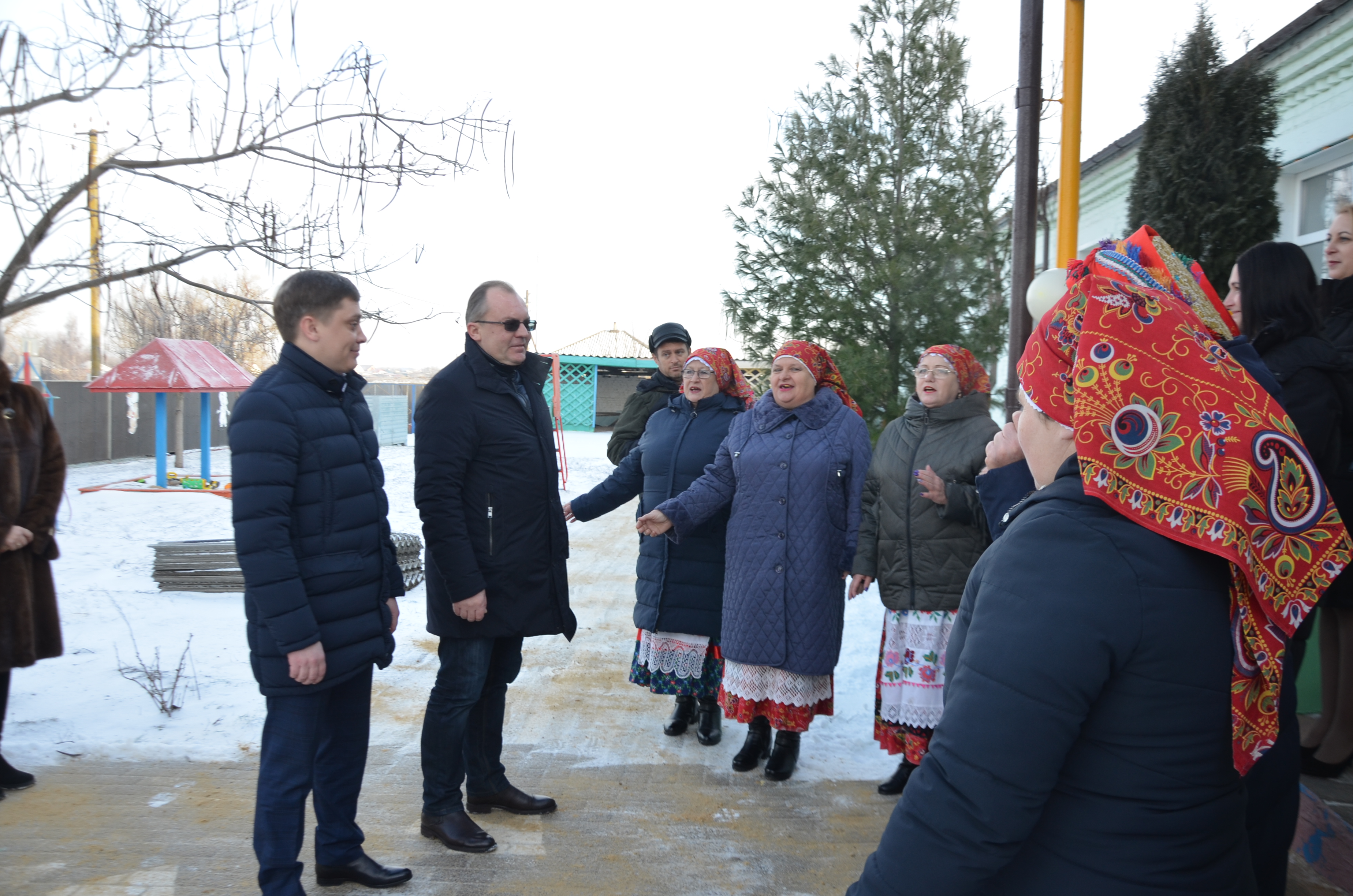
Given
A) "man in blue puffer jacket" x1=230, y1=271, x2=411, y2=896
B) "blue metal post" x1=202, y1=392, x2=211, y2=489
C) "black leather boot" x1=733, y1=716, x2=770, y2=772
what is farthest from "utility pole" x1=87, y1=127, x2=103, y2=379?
"blue metal post" x1=202, y1=392, x2=211, y2=489

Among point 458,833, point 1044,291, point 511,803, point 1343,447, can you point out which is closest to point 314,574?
point 458,833

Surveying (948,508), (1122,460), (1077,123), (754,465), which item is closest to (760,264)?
(1077,123)

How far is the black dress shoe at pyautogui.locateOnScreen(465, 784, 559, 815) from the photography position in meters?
3.77

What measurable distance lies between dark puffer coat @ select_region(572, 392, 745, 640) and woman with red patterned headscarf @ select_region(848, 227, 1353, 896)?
10.5 ft

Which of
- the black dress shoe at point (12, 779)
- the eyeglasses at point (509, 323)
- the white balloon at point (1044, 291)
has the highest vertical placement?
the white balloon at point (1044, 291)

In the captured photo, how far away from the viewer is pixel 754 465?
4328mm

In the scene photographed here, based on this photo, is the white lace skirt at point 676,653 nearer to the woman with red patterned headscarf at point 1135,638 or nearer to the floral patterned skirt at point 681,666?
the floral patterned skirt at point 681,666

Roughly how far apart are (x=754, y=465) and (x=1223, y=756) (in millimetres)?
3056

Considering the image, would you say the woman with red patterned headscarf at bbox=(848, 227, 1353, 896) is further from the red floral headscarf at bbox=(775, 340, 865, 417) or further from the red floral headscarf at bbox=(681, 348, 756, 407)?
the red floral headscarf at bbox=(681, 348, 756, 407)

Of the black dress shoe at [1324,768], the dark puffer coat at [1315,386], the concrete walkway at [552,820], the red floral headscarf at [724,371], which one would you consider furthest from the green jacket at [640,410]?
the black dress shoe at [1324,768]

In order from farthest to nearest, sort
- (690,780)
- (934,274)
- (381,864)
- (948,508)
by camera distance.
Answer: (934,274) → (690,780) → (948,508) → (381,864)

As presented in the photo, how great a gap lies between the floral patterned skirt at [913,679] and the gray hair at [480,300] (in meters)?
2.23

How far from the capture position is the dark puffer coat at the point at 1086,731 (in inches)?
50.1

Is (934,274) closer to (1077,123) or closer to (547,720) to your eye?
(1077,123)
